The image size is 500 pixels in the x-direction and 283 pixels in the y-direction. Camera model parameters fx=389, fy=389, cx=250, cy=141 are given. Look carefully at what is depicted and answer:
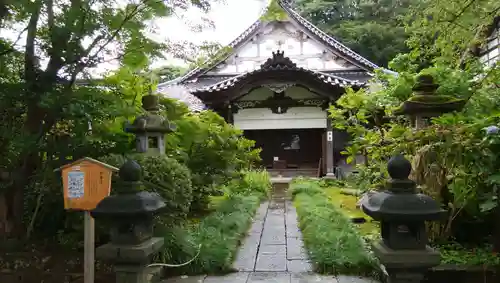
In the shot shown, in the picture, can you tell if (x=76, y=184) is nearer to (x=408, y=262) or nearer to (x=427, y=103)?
(x=408, y=262)

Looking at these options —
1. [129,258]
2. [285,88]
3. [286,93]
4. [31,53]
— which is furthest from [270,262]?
[286,93]

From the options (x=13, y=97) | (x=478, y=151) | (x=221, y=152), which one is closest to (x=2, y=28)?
(x=13, y=97)

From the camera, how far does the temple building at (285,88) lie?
14047 mm

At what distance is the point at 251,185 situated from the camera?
1130cm

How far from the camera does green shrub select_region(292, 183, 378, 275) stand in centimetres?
478

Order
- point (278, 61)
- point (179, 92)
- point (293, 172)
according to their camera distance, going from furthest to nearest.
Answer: point (179, 92)
point (293, 172)
point (278, 61)

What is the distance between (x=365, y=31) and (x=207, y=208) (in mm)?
19692

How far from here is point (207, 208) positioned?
8.81 meters

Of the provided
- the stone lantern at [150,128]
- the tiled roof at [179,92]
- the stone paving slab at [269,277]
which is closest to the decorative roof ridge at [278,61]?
the tiled roof at [179,92]

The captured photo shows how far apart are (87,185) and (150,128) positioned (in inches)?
73.3

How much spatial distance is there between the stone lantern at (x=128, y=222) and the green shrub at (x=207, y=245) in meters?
1.60

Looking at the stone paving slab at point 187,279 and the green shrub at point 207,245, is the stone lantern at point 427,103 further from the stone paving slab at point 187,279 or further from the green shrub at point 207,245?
the stone paving slab at point 187,279

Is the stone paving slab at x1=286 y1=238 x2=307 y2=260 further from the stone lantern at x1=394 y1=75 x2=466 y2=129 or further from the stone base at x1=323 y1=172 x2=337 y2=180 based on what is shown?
the stone base at x1=323 y1=172 x2=337 y2=180

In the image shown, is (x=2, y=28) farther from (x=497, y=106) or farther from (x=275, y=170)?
(x=275, y=170)
